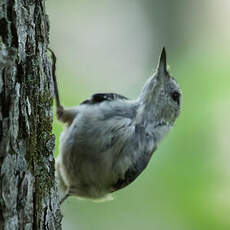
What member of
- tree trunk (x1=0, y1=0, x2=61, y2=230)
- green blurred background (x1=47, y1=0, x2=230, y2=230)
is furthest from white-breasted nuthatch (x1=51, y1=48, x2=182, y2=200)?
tree trunk (x1=0, y1=0, x2=61, y2=230)

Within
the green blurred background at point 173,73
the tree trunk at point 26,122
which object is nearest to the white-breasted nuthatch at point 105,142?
the green blurred background at point 173,73

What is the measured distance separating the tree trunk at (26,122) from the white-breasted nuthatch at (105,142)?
1396 millimetres

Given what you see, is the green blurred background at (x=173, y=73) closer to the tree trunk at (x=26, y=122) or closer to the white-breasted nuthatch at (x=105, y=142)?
the white-breasted nuthatch at (x=105, y=142)

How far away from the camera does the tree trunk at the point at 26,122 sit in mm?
2021

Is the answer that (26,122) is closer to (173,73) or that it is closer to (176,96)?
(176,96)

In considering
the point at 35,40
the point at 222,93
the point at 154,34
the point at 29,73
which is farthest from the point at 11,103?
the point at 154,34

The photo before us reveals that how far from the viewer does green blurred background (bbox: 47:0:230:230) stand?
411 centimetres

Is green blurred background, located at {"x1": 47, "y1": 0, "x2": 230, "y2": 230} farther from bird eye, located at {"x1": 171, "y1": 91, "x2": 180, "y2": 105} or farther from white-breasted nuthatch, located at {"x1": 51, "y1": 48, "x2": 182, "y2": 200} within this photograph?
white-breasted nuthatch, located at {"x1": 51, "y1": 48, "x2": 182, "y2": 200}

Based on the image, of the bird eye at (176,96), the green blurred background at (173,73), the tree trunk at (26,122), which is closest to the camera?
the tree trunk at (26,122)

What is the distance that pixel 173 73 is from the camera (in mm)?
4965

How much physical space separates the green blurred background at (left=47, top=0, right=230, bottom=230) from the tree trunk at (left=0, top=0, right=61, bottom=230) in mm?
1820

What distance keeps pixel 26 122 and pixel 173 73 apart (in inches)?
117

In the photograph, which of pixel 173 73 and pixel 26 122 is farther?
pixel 173 73

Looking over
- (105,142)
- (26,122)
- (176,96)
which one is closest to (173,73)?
(176,96)
